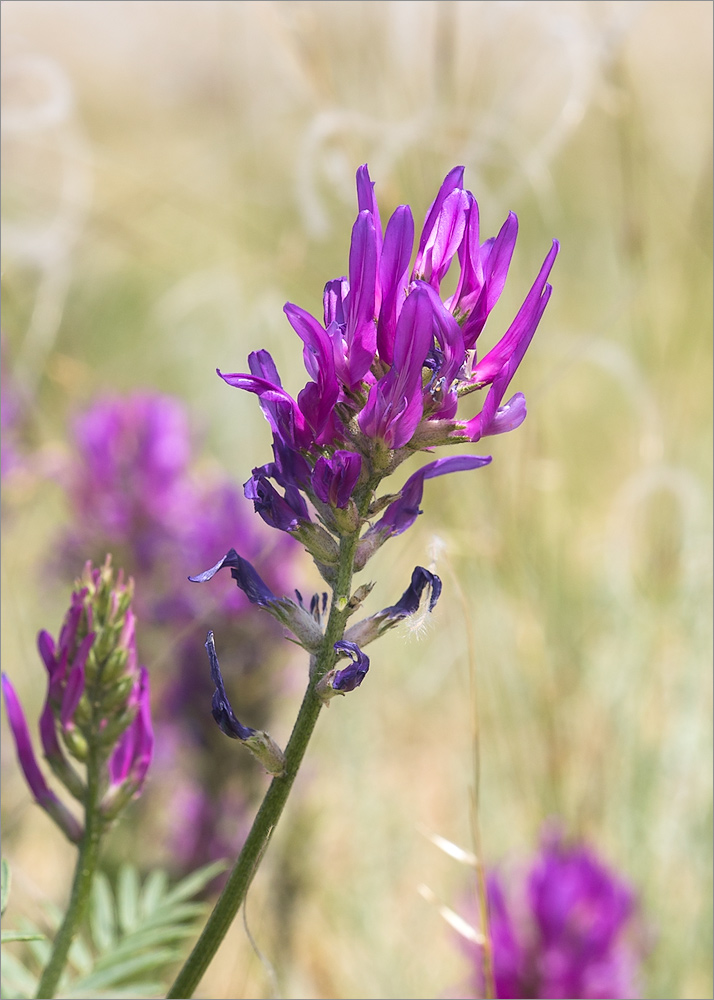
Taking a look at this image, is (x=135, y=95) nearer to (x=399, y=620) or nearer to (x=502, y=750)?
(x=502, y=750)

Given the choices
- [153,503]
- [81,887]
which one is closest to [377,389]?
[81,887]

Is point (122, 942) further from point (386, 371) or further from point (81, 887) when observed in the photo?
point (386, 371)

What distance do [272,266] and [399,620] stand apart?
1451 mm

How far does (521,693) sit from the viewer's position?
2.41 metres

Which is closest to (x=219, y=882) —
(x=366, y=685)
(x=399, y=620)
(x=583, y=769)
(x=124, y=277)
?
(x=366, y=685)

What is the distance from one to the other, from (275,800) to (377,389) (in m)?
0.31

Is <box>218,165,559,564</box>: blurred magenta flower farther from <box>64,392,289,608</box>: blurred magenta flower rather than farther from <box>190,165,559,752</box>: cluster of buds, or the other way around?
<box>64,392,289,608</box>: blurred magenta flower

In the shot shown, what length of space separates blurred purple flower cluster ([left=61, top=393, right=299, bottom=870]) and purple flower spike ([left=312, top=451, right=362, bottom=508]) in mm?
1191

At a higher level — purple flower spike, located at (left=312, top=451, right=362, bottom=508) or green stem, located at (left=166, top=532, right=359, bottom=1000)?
purple flower spike, located at (left=312, top=451, right=362, bottom=508)

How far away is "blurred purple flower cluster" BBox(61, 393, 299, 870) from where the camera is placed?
207cm

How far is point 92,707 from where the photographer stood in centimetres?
95

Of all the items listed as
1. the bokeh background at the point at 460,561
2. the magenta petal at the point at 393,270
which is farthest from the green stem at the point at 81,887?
the bokeh background at the point at 460,561

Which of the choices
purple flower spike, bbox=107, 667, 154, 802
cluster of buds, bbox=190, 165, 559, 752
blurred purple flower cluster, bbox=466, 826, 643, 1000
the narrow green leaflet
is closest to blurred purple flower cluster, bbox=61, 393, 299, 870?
blurred purple flower cluster, bbox=466, 826, 643, 1000

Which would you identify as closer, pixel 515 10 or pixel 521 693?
pixel 515 10
